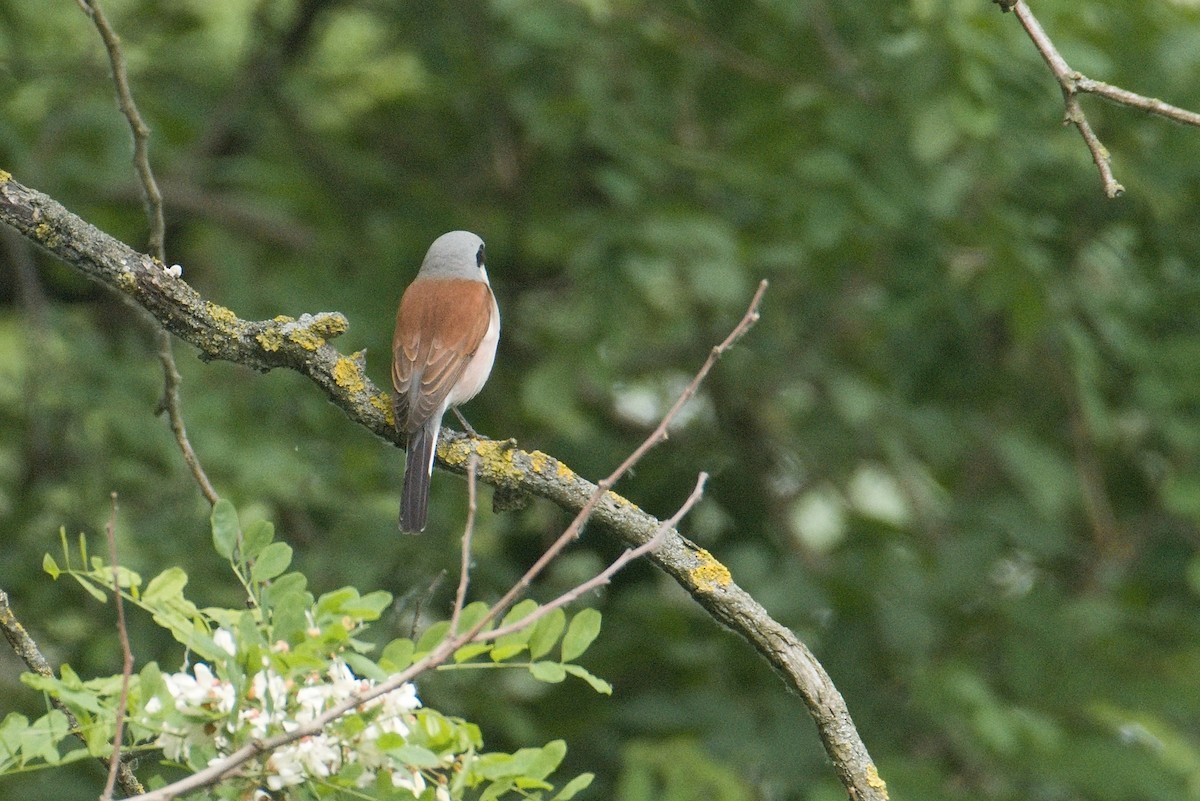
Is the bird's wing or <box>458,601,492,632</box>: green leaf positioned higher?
the bird's wing

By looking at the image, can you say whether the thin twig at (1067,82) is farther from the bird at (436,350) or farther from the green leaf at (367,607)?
the bird at (436,350)

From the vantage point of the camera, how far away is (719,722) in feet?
19.4

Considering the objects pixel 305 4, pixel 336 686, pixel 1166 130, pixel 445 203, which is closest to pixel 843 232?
pixel 1166 130

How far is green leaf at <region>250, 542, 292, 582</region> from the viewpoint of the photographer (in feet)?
7.82

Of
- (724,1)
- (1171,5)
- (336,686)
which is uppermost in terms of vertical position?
(1171,5)

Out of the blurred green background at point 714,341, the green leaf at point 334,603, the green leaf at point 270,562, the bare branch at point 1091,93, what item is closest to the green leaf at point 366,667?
the green leaf at point 334,603

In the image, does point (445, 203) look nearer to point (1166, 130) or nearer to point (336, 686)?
point (1166, 130)

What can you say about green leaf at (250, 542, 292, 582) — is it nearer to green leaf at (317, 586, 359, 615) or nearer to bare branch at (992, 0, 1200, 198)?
green leaf at (317, 586, 359, 615)

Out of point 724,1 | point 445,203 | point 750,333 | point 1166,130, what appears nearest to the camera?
point 1166,130

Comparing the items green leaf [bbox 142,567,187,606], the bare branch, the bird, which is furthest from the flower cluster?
the bare branch

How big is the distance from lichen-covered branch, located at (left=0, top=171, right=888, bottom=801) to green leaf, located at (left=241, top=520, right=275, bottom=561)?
0.64 meters

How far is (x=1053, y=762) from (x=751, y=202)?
9.82ft

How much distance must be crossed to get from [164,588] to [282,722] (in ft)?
0.97

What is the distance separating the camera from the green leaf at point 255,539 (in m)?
2.42
